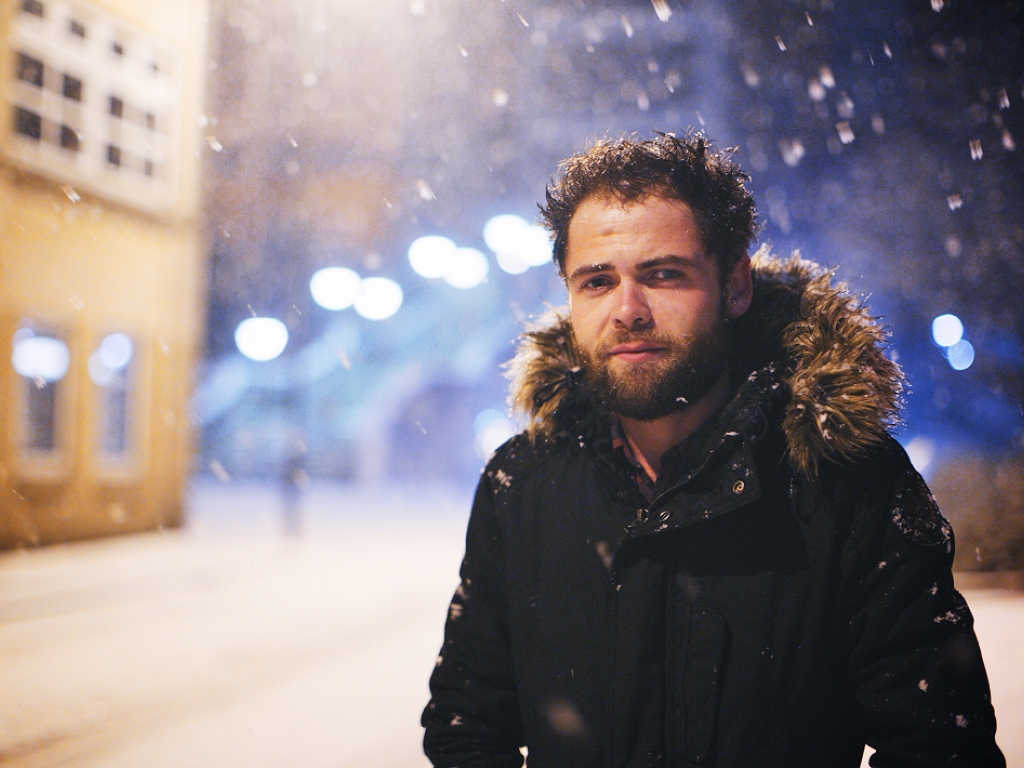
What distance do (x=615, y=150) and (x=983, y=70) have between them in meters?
10.7

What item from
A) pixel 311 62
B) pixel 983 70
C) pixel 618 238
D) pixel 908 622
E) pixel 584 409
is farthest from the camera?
pixel 311 62

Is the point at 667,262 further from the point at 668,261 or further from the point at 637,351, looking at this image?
the point at 637,351

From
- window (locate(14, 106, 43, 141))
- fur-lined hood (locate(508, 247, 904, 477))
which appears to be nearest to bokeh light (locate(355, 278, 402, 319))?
window (locate(14, 106, 43, 141))

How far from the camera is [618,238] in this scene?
1.84m

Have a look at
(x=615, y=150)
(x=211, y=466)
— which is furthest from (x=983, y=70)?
(x=211, y=466)

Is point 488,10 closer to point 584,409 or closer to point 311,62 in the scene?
point 311,62

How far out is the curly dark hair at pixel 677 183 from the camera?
1871 millimetres

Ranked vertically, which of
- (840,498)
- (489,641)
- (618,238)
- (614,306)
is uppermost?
(618,238)

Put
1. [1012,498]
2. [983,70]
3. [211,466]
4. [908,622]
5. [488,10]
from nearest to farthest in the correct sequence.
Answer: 1. [908,622]
2. [1012,498]
3. [983,70]
4. [488,10]
5. [211,466]

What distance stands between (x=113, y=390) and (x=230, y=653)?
26.2ft

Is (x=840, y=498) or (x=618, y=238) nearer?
(x=840, y=498)

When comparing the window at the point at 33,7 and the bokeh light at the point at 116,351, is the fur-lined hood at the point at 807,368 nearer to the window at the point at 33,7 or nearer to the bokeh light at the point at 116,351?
the bokeh light at the point at 116,351

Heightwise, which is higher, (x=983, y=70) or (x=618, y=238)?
(x=983, y=70)

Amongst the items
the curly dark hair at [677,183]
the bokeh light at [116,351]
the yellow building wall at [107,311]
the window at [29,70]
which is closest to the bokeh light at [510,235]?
the curly dark hair at [677,183]
